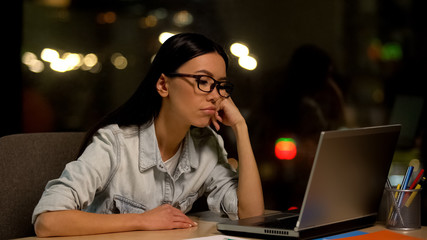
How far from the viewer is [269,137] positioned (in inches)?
81.9

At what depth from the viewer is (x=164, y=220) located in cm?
140

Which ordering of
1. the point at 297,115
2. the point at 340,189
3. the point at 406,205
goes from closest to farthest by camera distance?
the point at 340,189 < the point at 406,205 < the point at 297,115

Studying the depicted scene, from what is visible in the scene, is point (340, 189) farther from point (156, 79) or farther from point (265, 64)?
point (265, 64)

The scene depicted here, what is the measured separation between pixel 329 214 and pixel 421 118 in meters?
0.62

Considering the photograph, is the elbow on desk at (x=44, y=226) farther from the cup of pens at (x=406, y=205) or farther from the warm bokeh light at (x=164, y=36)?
the warm bokeh light at (x=164, y=36)

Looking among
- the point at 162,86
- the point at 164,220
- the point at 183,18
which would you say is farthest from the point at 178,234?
the point at 183,18

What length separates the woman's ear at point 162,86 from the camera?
1.67 metres

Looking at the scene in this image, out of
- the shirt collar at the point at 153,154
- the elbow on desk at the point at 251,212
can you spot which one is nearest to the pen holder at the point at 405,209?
the elbow on desk at the point at 251,212

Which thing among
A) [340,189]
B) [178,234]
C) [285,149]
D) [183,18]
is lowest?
[178,234]

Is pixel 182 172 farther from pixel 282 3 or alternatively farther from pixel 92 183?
pixel 282 3

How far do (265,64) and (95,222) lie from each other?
0.99 meters

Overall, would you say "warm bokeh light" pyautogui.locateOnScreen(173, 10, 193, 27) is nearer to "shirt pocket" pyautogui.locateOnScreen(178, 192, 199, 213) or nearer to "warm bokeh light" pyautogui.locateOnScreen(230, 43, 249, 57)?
"warm bokeh light" pyautogui.locateOnScreen(230, 43, 249, 57)

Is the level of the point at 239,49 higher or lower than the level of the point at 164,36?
lower

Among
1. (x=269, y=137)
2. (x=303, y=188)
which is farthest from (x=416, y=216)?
(x=269, y=137)
